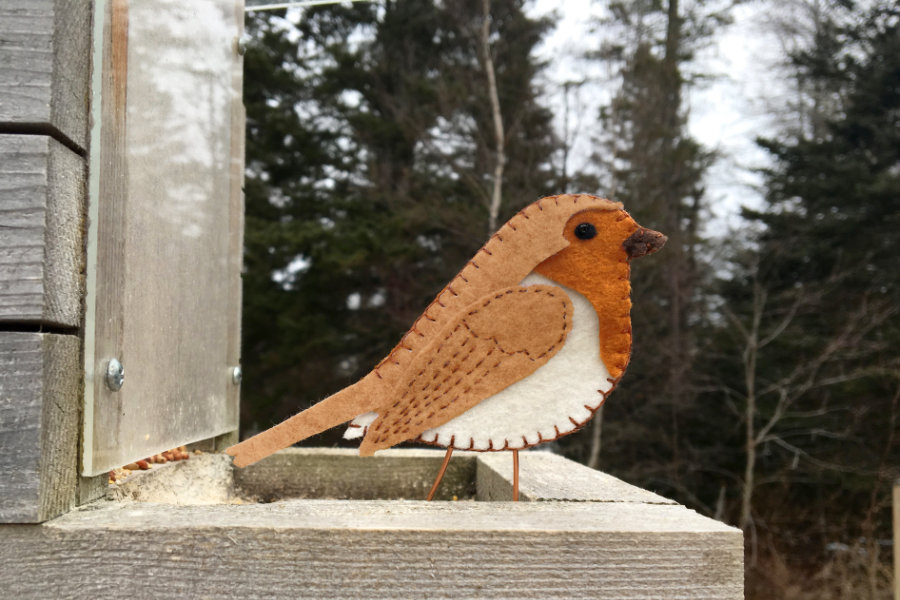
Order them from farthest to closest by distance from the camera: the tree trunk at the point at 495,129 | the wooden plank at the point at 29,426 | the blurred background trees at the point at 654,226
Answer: the blurred background trees at the point at 654,226
the tree trunk at the point at 495,129
the wooden plank at the point at 29,426

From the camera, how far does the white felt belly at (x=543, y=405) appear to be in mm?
922

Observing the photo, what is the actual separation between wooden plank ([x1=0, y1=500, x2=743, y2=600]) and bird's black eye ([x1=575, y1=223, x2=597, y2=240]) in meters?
0.38

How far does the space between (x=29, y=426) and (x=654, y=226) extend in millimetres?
4534

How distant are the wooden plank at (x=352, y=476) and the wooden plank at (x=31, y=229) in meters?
0.75

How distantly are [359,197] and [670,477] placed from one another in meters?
3.04

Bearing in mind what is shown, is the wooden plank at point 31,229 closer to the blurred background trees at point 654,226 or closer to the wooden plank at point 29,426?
the wooden plank at point 29,426

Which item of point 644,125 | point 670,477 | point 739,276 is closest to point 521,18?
point 644,125

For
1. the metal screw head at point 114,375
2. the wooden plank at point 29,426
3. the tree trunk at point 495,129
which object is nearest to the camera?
the wooden plank at point 29,426

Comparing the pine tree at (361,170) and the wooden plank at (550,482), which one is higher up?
the pine tree at (361,170)

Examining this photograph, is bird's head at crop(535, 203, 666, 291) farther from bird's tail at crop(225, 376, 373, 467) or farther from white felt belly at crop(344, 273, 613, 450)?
bird's tail at crop(225, 376, 373, 467)

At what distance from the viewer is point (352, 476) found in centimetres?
144

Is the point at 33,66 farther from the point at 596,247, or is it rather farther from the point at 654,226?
the point at 654,226

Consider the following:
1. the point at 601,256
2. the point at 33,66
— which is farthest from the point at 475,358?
the point at 33,66

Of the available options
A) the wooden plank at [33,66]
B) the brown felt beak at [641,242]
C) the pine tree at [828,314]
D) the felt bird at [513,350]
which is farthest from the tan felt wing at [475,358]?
the pine tree at [828,314]
